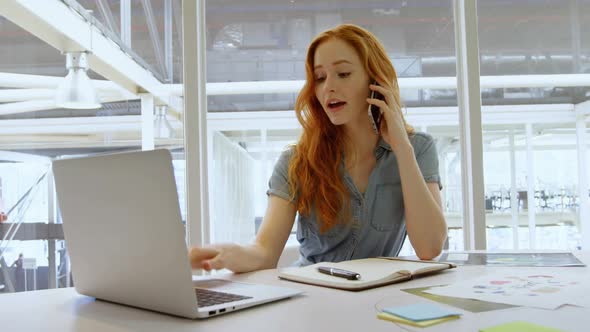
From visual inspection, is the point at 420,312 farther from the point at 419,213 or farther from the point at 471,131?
the point at 471,131

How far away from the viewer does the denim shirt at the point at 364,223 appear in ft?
5.93

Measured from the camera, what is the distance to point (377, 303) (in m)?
1.01

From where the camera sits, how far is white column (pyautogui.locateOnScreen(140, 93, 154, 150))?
2.86 metres

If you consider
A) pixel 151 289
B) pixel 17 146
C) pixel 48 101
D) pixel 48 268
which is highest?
pixel 48 101

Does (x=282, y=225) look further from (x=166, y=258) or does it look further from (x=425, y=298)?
(x=166, y=258)

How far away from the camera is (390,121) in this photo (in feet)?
5.97

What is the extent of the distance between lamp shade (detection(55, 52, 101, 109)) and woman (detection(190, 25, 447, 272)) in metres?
1.23

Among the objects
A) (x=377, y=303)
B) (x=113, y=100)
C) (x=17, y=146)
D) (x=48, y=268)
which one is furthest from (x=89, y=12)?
(x=377, y=303)

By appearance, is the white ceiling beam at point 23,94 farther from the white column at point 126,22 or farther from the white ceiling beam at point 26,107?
the white column at point 126,22

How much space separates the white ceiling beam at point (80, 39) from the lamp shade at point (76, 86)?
5 cm

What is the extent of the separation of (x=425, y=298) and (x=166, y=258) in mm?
490

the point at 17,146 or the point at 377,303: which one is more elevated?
the point at 17,146

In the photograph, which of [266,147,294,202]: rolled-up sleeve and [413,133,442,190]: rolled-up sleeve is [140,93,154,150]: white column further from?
[413,133,442,190]: rolled-up sleeve

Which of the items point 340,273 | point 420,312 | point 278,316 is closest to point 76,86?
point 340,273
